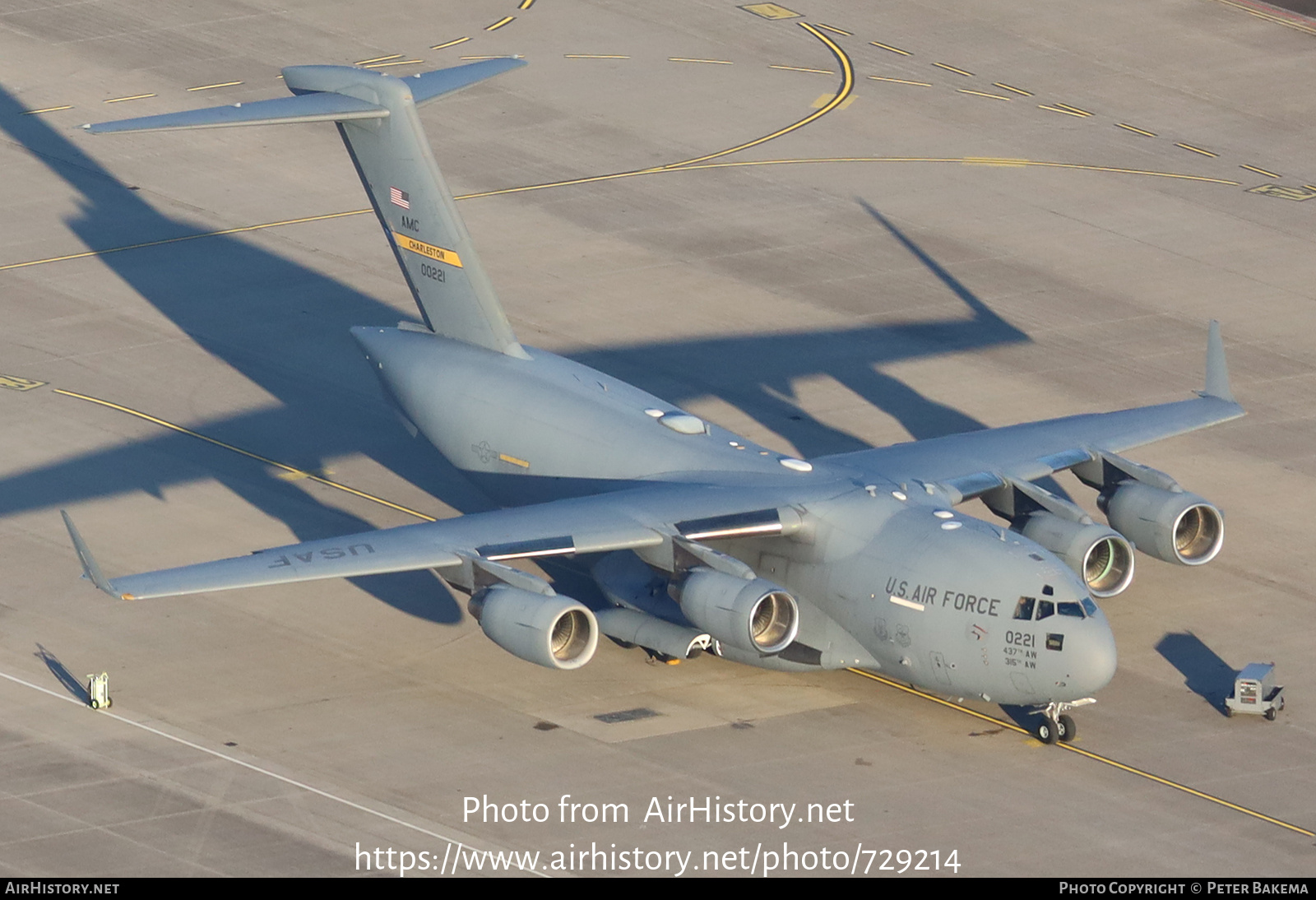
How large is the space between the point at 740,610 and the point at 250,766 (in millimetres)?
8291


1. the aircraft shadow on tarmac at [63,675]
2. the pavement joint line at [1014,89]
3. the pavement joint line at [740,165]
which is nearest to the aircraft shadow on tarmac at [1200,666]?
the aircraft shadow on tarmac at [63,675]

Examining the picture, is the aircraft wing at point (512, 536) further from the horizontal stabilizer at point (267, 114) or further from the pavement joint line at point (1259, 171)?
the pavement joint line at point (1259, 171)

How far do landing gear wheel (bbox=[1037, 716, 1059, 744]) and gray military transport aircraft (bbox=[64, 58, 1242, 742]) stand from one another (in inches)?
2.3

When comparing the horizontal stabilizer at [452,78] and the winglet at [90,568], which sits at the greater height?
the horizontal stabilizer at [452,78]

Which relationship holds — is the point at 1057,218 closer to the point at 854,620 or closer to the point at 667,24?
the point at 667,24

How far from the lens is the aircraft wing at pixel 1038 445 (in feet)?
137

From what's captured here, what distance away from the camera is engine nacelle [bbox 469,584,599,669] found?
36.1 meters

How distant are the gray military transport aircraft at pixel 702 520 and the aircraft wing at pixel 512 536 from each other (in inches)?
1.7

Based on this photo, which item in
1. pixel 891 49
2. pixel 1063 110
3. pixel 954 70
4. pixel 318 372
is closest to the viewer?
pixel 318 372

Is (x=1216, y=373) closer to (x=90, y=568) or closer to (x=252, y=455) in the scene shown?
(x=252, y=455)

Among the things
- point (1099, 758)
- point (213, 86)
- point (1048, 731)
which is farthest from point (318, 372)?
point (1099, 758)

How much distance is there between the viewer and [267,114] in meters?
42.7

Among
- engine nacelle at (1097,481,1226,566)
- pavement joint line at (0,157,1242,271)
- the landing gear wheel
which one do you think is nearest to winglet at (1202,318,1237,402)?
engine nacelle at (1097,481,1226,566)
